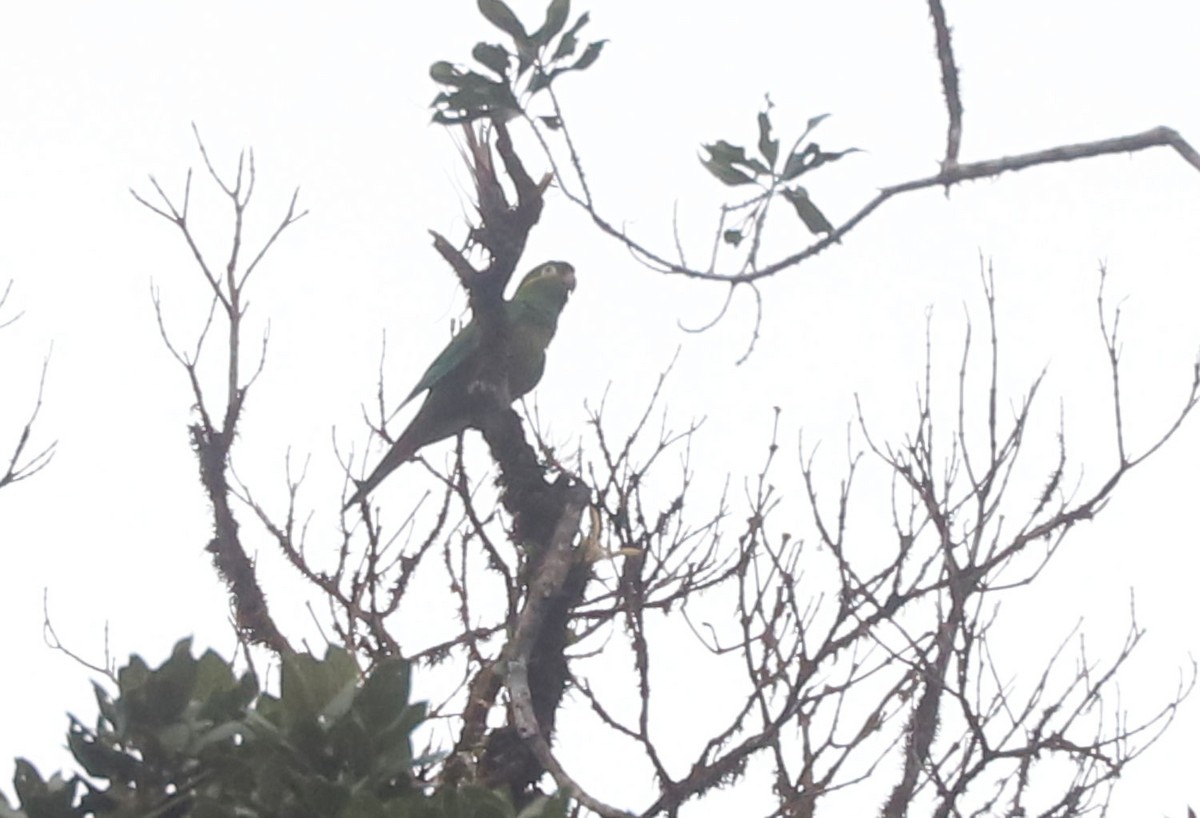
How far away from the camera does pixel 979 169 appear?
1.94m

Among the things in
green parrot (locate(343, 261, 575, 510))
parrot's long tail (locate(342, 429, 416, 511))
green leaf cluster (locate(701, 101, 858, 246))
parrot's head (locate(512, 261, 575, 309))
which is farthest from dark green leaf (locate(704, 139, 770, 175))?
parrot's head (locate(512, 261, 575, 309))

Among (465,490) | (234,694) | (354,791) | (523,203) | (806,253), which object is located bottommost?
(354,791)

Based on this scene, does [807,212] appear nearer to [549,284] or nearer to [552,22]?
[552,22]

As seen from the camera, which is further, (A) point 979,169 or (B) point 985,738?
(B) point 985,738

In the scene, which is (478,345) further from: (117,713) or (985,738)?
(117,713)

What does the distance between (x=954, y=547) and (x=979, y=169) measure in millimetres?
1592

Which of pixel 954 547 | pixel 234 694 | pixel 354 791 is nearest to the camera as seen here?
pixel 354 791

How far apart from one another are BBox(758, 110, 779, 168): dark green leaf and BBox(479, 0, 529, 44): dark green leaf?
489mm

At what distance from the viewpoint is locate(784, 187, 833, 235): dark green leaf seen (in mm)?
2355

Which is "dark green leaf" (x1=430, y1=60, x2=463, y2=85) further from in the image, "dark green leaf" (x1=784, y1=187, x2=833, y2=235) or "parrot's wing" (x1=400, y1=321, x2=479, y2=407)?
"parrot's wing" (x1=400, y1=321, x2=479, y2=407)

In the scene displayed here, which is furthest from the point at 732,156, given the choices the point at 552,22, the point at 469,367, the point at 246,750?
the point at 469,367

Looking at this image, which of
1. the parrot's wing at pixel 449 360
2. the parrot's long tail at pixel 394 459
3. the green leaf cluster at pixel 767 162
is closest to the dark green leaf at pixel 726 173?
the green leaf cluster at pixel 767 162

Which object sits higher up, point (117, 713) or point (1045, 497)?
point (1045, 497)

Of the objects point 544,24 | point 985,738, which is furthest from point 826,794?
point 544,24
